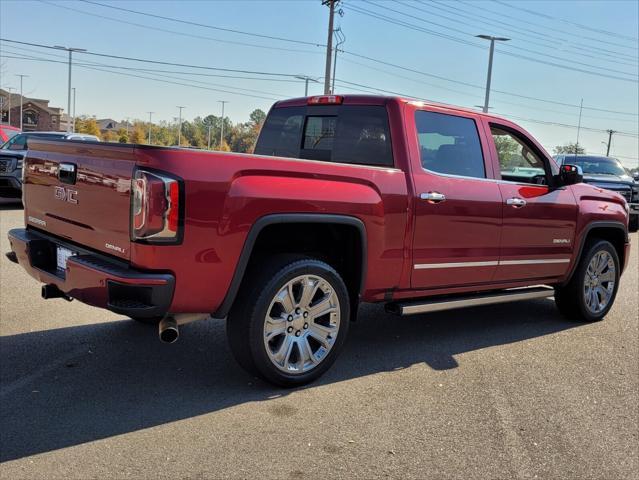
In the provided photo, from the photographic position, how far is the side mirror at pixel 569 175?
18.9ft

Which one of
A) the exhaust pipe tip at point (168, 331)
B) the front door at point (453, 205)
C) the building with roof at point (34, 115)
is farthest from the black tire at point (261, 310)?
the building with roof at point (34, 115)

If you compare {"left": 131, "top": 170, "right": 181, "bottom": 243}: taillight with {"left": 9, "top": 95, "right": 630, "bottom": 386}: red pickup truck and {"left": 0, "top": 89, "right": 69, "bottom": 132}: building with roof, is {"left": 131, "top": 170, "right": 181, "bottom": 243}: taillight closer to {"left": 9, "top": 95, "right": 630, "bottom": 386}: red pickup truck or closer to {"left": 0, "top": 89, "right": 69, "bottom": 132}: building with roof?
{"left": 9, "top": 95, "right": 630, "bottom": 386}: red pickup truck

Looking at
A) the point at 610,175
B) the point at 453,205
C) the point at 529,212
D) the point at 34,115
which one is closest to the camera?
the point at 453,205

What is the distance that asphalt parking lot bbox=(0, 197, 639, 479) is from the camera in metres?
3.16

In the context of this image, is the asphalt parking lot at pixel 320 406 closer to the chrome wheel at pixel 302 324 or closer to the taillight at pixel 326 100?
the chrome wheel at pixel 302 324

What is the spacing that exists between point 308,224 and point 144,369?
155 cm

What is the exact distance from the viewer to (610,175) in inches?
593

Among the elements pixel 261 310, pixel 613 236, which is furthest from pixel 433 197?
pixel 613 236

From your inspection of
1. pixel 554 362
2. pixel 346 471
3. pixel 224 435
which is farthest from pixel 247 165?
pixel 554 362

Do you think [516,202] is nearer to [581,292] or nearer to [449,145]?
[449,145]

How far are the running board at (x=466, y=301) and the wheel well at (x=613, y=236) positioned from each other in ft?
2.97

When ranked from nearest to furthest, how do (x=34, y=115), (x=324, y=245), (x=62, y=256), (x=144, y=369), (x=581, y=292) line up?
1. (x=62, y=256)
2. (x=144, y=369)
3. (x=324, y=245)
4. (x=581, y=292)
5. (x=34, y=115)

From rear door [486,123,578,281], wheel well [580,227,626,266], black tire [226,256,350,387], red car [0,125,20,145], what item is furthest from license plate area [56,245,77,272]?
red car [0,125,20,145]

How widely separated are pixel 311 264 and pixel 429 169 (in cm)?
136
